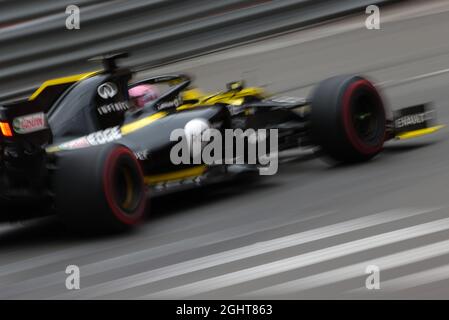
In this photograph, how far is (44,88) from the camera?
24.8 feet

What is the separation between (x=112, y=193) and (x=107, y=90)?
3.90ft

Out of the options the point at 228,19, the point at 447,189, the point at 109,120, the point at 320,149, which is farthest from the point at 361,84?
the point at 228,19

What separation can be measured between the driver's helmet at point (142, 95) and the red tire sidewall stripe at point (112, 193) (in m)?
1.11

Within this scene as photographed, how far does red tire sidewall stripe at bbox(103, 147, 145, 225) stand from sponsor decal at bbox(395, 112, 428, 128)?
8.36ft

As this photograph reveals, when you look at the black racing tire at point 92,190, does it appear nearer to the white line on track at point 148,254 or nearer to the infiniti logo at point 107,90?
the white line on track at point 148,254

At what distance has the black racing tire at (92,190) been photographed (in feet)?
21.7

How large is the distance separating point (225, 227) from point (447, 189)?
1469 mm

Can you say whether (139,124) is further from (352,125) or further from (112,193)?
(352,125)

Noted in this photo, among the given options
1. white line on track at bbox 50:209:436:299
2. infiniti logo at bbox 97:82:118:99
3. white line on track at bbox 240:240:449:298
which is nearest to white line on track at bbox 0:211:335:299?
white line on track at bbox 50:209:436:299

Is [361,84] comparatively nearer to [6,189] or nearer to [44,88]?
[44,88]

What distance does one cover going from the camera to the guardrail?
40.6 feet

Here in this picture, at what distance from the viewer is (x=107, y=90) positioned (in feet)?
25.2

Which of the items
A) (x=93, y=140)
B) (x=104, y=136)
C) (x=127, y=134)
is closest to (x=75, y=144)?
(x=93, y=140)

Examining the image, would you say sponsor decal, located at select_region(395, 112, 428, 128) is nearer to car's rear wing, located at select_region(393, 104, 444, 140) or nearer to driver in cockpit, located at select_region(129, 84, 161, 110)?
car's rear wing, located at select_region(393, 104, 444, 140)
